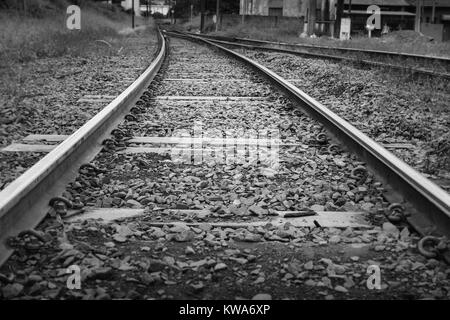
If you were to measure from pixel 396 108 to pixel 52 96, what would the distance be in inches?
174

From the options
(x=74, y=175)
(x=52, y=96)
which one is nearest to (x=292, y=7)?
(x=52, y=96)

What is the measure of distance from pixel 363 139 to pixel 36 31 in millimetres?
16045

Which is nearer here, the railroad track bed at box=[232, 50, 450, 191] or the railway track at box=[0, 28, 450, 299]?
the railway track at box=[0, 28, 450, 299]

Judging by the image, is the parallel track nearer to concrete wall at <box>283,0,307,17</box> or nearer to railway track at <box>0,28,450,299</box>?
railway track at <box>0,28,450,299</box>

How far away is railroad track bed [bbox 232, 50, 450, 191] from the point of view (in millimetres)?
4109

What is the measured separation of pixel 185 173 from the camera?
141 inches

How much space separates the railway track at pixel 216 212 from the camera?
7.06ft

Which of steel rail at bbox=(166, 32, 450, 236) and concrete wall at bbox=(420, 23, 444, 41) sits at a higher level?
Result: concrete wall at bbox=(420, 23, 444, 41)

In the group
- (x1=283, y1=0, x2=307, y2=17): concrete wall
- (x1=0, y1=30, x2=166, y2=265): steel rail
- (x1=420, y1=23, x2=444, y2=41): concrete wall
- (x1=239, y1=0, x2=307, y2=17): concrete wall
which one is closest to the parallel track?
(x1=0, y1=30, x2=166, y2=265): steel rail

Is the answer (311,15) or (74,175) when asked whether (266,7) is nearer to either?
(311,15)

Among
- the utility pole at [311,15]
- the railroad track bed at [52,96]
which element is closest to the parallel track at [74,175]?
the railroad track bed at [52,96]

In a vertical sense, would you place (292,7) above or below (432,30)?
above

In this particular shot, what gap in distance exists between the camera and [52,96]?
23.1 ft
